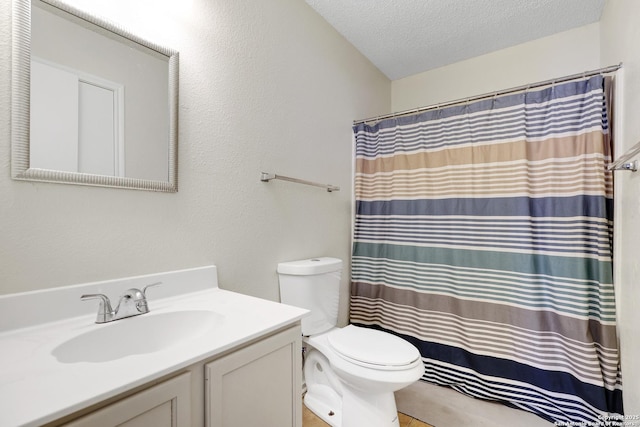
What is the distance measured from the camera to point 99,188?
0.98 m

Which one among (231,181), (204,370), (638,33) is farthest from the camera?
(231,181)

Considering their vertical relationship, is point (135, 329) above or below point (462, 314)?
above

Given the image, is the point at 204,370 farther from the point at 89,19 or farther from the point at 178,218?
the point at 89,19

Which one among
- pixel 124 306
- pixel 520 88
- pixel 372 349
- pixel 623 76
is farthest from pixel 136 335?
pixel 623 76

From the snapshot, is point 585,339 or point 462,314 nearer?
point 585,339

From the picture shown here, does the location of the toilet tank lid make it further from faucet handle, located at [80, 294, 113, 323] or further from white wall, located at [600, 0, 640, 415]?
white wall, located at [600, 0, 640, 415]

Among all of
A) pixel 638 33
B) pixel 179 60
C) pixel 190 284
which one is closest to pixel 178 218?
pixel 190 284

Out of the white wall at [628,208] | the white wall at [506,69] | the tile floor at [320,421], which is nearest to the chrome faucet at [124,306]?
the tile floor at [320,421]

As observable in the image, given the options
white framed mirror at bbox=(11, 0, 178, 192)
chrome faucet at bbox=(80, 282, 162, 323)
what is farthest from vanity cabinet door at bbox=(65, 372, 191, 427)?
white framed mirror at bbox=(11, 0, 178, 192)

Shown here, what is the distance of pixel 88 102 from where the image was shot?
0.97 m

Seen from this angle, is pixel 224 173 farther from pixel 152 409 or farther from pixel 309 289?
pixel 152 409

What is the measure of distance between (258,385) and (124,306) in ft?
1.67

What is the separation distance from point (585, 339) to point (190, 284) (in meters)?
1.91

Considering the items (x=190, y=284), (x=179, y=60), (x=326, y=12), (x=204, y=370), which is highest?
(x=326, y=12)
